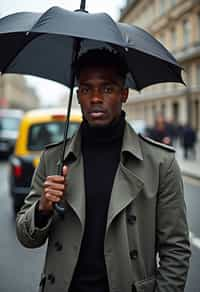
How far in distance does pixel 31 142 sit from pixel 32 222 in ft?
18.9

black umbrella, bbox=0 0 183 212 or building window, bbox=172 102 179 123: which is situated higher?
black umbrella, bbox=0 0 183 212

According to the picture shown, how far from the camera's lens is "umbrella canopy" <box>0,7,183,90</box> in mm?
2023

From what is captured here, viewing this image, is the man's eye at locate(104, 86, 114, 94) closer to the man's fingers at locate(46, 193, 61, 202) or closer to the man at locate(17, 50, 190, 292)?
the man at locate(17, 50, 190, 292)

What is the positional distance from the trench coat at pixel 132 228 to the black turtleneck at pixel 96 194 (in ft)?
0.10

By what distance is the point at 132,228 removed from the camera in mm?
1902

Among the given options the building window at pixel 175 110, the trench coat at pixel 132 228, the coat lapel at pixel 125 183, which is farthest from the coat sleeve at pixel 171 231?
the building window at pixel 175 110

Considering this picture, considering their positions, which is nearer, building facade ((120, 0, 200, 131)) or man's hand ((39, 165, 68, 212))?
man's hand ((39, 165, 68, 212))

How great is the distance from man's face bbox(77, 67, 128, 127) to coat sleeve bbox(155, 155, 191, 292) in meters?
0.32

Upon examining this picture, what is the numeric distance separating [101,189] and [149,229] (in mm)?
257

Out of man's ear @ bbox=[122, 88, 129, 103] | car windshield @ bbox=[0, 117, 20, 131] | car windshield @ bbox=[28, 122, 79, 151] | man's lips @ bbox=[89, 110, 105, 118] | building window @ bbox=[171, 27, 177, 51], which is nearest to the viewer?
man's lips @ bbox=[89, 110, 105, 118]

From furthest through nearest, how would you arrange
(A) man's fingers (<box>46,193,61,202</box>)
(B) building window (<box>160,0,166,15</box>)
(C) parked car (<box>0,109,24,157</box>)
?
1. (B) building window (<box>160,0,166,15</box>)
2. (C) parked car (<box>0,109,24,157</box>)
3. (A) man's fingers (<box>46,193,61,202</box>)

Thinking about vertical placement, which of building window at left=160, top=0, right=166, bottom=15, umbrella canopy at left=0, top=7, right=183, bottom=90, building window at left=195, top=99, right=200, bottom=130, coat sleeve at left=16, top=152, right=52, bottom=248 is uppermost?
building window at left=160, top=0, right=166, bottom=15

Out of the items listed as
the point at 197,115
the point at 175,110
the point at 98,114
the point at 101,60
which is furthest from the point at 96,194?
the point at 175,110

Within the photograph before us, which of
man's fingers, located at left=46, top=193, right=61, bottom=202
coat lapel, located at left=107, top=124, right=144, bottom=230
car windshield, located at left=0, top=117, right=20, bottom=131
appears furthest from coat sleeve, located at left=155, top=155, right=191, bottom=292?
car windshield, located at left=0, top=117, right=20, bottom=131
